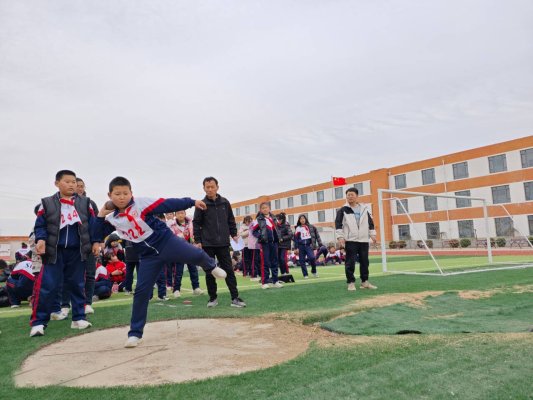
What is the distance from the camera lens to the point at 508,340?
3.70 m

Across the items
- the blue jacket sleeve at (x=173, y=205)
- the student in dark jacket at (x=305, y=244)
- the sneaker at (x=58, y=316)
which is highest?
the blue jacket sleeve at (x=173, y=205)

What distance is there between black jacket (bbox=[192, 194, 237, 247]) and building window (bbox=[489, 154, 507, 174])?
39.5 meters

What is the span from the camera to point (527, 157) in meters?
37.1

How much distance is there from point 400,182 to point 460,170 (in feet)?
23.5

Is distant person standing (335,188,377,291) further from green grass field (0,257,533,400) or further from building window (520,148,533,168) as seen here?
building window (520,148,533,168)

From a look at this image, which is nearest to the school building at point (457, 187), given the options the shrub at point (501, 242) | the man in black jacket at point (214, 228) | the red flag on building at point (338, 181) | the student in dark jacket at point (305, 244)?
the shrub at point (501, 242)

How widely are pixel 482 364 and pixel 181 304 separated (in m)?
5.25

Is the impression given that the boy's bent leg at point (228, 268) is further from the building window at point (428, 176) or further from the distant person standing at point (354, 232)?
the building window at point (428, 176)

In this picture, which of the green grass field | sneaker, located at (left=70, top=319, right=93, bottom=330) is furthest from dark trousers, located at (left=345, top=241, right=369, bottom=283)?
sneaker, located at (left=70, top=319, right=93, bottom=330)

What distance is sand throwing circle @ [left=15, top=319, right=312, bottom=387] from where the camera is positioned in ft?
10.4

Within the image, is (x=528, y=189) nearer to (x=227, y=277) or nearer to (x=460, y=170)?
(x=460, y=170)

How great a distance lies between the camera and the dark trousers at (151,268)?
169 inches

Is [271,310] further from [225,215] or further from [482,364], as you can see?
[482,364]

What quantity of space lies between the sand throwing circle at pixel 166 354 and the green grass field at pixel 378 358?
151 millimetres
